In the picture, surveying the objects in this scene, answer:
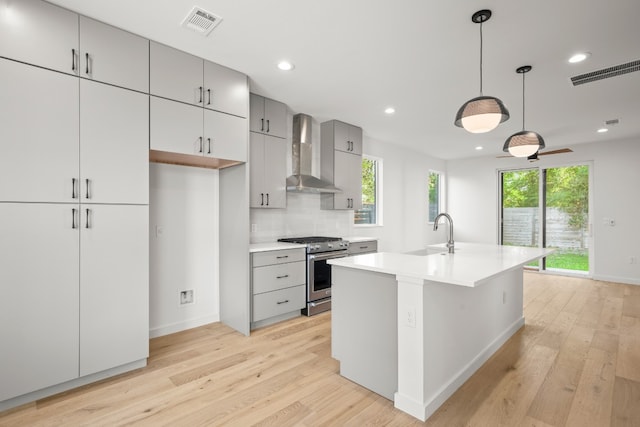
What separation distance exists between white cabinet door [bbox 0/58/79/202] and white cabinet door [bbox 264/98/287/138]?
195 cm

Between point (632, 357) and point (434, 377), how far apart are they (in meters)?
2.10

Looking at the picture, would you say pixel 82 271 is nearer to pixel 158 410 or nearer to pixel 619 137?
pixel 158 410

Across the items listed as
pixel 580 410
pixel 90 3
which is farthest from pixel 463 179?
pixel 90 3

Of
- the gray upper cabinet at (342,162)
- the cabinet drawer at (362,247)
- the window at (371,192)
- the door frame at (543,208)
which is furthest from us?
the door frame at (543,208)

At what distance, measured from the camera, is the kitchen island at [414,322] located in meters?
1.88

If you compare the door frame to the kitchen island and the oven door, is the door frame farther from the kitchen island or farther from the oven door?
the oven door

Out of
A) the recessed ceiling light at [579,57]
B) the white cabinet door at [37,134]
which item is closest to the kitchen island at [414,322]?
the recessed ceiling light at [579,57]

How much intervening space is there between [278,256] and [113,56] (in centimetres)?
229

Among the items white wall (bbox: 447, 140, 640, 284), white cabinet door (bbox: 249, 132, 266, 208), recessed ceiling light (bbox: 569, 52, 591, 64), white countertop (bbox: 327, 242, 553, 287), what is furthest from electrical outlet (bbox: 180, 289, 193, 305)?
white wall (bbox: 447, 140, 640, 284)

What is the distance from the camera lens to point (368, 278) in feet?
7.16

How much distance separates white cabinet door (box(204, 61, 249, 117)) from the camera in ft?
9.48

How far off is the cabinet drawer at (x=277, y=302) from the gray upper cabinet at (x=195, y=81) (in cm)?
192

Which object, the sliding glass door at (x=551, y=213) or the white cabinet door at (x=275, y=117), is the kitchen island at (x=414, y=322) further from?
the sliding glass door at (x=551, y=213)

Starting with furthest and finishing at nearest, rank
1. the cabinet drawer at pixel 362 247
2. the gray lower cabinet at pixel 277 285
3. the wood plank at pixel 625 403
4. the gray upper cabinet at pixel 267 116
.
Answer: the cabinet drawer at pixel 362 247
the gray upper cabinet at pixel 267 116
the gray lower cabinet at pixel 277 285
the wood plank at pixel 625 403
